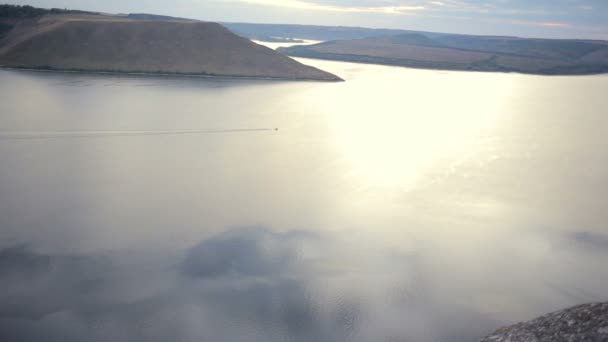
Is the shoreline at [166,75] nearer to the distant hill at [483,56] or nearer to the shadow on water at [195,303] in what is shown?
the distant hill at [483,56]

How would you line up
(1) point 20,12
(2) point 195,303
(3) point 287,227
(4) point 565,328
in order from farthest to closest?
1. (1) point 20,12
2. (3) point 287,227
3. (2) point 195,303
4. (4) point 565,328

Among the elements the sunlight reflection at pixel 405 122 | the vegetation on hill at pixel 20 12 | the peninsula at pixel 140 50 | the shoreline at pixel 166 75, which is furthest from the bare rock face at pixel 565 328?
the vegetation on hill at pixel 20 12

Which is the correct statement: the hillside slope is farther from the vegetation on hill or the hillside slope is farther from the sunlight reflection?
the sunlight reflection

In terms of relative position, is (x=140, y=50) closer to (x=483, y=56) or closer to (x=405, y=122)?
(x=405, y=122)

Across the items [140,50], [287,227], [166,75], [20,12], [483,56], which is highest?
[20,12]

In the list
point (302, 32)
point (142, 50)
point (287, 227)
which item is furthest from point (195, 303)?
point (302, 32)

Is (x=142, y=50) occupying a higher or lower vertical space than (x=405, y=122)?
higher

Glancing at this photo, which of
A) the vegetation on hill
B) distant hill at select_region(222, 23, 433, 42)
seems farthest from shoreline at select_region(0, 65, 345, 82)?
distant hill at select_region(222, 23, 433, 42)

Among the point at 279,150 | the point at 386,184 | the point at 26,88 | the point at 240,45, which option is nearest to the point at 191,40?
the point at 240,45

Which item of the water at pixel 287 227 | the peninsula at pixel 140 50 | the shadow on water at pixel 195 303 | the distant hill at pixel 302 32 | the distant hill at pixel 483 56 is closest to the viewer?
the shadow on water at pixel 195 303
